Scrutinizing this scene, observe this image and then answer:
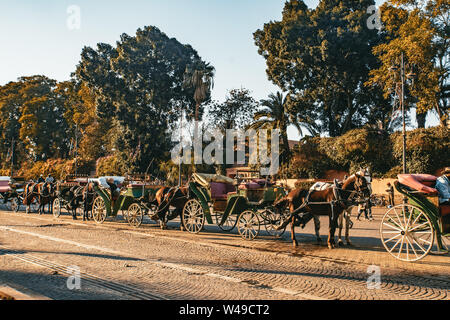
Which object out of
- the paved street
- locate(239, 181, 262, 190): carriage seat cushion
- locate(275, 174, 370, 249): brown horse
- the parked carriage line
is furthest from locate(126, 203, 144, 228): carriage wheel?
locate(275, 174, 370, 249): brown horse

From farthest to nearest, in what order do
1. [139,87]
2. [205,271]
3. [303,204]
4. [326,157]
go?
1. [139,87]
2. [326,157]
3. [303,204]
4. [205,271]

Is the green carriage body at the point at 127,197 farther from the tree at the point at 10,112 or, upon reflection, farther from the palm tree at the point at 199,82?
the tree at the point at 10,112

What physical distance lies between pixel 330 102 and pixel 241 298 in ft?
104

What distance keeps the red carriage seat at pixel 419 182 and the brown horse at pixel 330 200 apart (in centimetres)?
110

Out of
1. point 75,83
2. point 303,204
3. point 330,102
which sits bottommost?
point 303,204

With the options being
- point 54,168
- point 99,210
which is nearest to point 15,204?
point 99,210

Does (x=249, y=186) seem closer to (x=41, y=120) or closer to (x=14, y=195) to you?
(x=14, y=195)

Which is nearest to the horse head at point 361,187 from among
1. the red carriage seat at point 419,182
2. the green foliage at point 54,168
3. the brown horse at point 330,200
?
the brown horse at point 330,200

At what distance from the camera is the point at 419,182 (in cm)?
755

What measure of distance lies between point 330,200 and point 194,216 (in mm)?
4335
